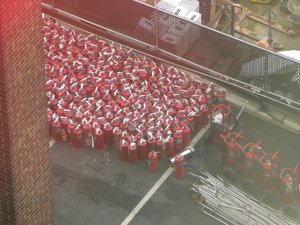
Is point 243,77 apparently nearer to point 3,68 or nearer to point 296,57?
point 296,57

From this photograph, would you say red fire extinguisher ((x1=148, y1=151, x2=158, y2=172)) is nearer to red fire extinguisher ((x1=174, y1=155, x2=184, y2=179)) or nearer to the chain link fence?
red fire extinguisher ((x1=174, y1=155, x2=184, y2=179))

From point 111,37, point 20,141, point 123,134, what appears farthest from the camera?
point 111,37

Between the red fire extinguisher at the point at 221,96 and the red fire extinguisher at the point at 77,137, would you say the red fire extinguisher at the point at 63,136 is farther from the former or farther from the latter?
the red fire extinguisher at the point at 221,96

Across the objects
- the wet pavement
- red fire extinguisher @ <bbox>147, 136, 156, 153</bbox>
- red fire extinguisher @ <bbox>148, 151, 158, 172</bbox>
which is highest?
red fire extinguisher @ <bbox>147, 136, 156, 153</bbox>

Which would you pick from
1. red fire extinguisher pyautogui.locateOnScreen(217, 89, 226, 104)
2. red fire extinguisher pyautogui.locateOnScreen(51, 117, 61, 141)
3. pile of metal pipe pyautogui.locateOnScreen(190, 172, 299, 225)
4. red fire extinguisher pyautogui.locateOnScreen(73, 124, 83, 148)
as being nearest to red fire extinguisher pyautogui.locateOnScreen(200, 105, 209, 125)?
red fire extinguisher pyautogui.locateOnScreen(217, 89, 226, 104)

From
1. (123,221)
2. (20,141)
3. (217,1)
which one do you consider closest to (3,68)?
(20,141)

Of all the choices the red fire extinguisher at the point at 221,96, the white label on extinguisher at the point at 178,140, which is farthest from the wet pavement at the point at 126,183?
the red fire extinguisher at the point at 221,96

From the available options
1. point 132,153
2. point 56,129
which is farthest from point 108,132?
point 56,129

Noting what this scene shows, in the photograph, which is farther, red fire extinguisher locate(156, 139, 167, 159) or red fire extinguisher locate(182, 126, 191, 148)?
red fire extinguisher locate(182, 126, 191, 148)
